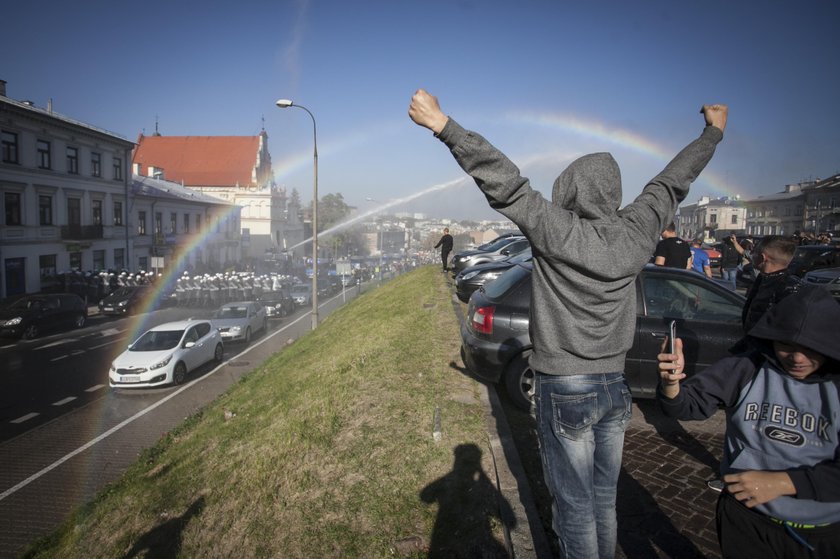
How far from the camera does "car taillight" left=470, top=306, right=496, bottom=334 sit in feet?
20.0

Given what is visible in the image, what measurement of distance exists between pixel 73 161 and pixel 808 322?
43.8 m

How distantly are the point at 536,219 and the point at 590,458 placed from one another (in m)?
1.10

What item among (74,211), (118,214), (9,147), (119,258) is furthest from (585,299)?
(118,214)

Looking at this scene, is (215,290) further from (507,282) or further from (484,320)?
(484,320)

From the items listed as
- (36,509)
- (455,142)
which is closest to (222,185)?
(36,509)

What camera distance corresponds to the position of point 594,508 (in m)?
2.23

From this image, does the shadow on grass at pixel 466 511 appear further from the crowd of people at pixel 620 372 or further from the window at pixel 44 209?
the window at pixel 44 209

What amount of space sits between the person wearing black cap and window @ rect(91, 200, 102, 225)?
146ft

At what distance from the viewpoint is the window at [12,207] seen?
29.5 meters

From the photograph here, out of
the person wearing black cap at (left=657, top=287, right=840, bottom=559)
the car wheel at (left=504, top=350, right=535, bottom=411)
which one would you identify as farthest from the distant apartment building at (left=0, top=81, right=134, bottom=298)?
the person wearing black cap at (left=657, top=287, right=840, bottom=559)

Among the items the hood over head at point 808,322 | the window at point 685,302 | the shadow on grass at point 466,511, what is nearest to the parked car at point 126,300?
the shadow on grass at point 466,511

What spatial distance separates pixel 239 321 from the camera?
22938 millimetres

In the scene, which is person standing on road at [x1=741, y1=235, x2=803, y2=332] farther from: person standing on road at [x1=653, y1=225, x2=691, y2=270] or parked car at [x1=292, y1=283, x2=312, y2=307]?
parked car at [x1=292, y1=283, x2=312, y2=307]

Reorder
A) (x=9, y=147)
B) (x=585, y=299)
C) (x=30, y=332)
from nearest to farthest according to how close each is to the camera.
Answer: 1. (x=585, y=299)
2. (x=30, y=332)
3. (x=9, y=147)
